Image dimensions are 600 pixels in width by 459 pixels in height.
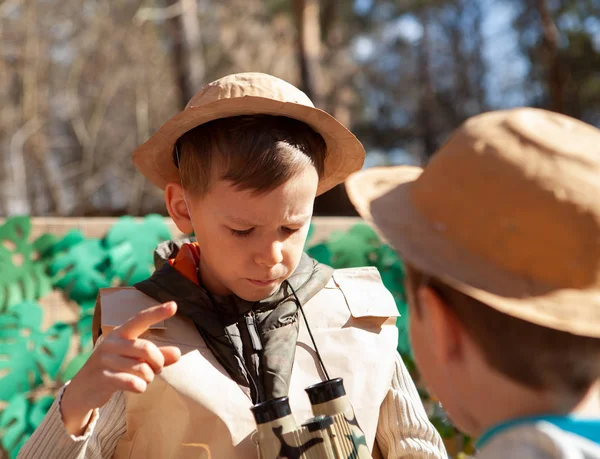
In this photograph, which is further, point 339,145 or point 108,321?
point 339,145

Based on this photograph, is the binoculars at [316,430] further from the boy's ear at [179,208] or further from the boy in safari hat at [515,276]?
the boy's ear at [179,208]

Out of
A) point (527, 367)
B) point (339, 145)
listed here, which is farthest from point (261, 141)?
point (527, 367)

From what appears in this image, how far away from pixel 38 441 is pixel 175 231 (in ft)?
6.26

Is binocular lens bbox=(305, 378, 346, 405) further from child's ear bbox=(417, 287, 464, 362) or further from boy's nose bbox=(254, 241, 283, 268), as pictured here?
child's ear bbox=(417, 287, 464, 362)

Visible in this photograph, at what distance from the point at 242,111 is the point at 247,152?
0.14m

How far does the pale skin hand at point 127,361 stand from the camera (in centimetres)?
152

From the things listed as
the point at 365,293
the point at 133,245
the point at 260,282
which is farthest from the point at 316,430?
the point at 133,245

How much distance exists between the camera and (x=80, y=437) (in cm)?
170

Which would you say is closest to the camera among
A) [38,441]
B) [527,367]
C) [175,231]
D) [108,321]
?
[527,367]

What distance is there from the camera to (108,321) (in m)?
1.90

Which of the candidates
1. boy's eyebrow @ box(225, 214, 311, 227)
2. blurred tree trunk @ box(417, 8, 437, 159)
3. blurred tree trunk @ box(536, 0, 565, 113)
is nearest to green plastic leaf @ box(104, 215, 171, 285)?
boy's eyebrow @ box(225, 214, 311, 227)

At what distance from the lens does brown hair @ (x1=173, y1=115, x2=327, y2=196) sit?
188 centimetres

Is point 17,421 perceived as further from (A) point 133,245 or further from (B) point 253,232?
(B) point 253,232

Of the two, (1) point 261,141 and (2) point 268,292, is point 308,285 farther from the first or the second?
Result: (1) point 261,141
